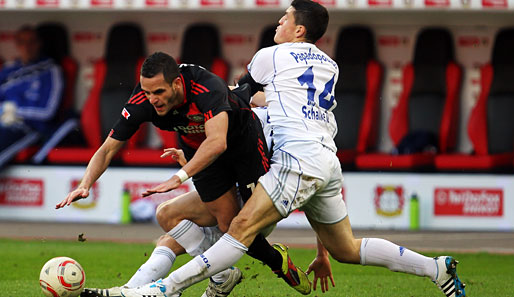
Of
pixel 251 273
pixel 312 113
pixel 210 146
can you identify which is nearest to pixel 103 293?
pixel 210 146

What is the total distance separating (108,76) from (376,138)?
413 centimetres

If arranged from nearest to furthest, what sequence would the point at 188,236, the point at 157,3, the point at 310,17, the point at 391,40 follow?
1. the point at 310,17
2. the point at 188,236
3. the point at 157,3
4. the point at 391,40

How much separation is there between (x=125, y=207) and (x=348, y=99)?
3.53 m

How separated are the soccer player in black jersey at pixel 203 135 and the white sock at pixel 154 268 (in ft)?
0.43

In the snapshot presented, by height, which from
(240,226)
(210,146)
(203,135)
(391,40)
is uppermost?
(210,146)

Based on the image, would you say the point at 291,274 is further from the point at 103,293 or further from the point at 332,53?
the point at 332,53

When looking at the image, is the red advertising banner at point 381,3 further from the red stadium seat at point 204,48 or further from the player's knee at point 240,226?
the player's knee at point 240,226

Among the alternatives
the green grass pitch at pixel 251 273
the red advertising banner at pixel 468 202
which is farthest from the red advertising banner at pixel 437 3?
the green grass pitch at pixel 251 273

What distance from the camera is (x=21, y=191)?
50.0ft

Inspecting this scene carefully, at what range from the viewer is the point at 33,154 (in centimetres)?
1530

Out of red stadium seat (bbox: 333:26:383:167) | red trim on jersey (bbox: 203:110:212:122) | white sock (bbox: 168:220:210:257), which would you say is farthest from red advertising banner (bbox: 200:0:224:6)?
red trim on jersey (bbox: 203:110:212:122)

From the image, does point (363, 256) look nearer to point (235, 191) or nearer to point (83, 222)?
point (235, 191)

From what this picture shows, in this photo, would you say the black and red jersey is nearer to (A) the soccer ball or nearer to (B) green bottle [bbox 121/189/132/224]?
(A) the soccer ball

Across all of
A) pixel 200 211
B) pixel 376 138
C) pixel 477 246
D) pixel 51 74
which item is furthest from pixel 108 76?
pixel 200 211
